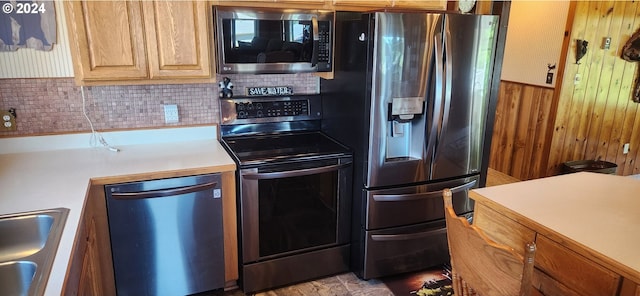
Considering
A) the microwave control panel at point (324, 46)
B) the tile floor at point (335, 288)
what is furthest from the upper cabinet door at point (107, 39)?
the tile floor at point (335, 288)

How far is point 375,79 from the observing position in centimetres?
219

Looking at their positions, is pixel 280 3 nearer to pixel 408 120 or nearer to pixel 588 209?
pixel 408 120

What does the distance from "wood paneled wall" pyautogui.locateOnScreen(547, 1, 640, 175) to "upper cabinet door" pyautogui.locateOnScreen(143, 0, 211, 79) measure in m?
3.28

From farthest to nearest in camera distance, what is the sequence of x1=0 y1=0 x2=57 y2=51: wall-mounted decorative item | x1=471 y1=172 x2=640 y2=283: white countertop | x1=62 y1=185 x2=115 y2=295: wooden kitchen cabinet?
x1=0 y1=0 x2=57 y2=51: wall-mounted decorative item → x1=62 y1=185 x2=115 y2=295: wooden kitchen cabinet → x1=471 y1=172 x2=640 y2=283: white countertop

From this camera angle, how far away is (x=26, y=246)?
1.49 m

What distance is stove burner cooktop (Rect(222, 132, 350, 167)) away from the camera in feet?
7.41

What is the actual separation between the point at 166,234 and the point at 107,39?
100 cm

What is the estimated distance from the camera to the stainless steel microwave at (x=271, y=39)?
217 cm

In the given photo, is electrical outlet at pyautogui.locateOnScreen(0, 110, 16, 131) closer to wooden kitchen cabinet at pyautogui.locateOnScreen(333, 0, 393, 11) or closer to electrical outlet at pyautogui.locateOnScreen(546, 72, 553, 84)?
wooden kitchen cabinet at pyautogui.locateOnScreen(333, 0, 393, 11)

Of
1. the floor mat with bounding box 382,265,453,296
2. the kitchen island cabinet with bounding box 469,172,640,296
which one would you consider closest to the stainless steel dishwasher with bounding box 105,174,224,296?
the floor mat with bounding box 382,265,453,296

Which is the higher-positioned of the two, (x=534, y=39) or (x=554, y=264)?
(x=534, y=39)

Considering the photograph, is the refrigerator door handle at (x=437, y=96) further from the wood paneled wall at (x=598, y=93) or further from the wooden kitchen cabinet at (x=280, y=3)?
the wood paneled wall at (x=598, y=93)

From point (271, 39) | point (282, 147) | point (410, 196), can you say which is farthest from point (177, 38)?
point (410, 196)

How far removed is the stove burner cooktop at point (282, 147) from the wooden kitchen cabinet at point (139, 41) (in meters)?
0.47
